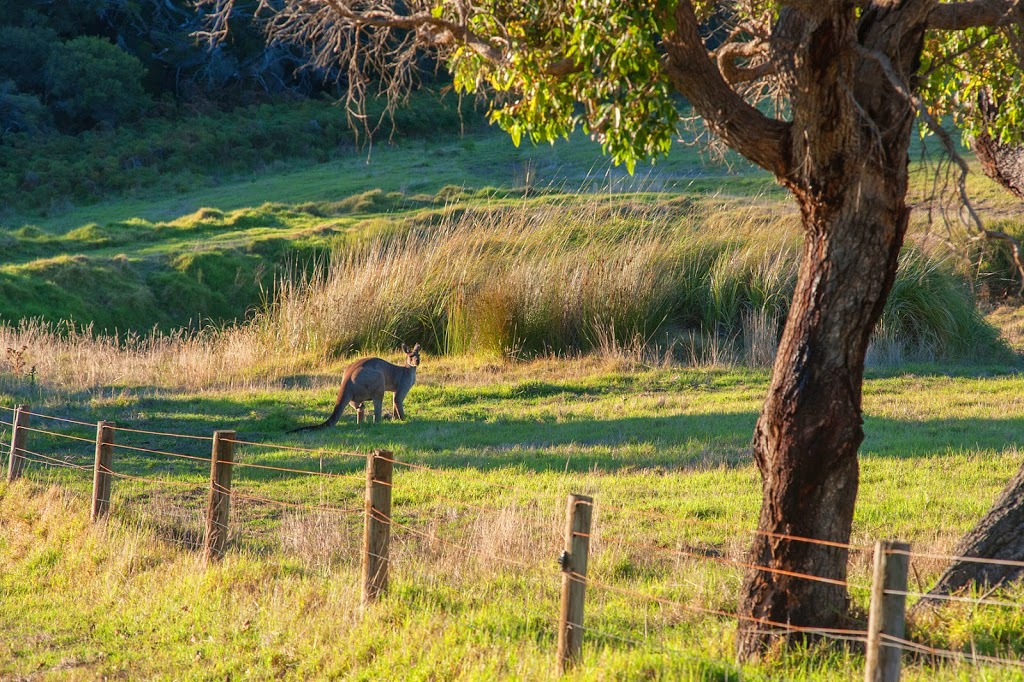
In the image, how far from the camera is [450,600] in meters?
6.15

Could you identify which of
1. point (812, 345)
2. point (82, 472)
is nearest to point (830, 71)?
point (812, 345)

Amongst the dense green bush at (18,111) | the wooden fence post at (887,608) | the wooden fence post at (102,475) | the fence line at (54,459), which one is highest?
the dense green bush at (18,111)

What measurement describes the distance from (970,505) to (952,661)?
3.33m

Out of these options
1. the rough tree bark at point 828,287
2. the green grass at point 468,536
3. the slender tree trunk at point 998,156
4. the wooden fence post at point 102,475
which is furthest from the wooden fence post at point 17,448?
the slender tree trunk at point 998,156

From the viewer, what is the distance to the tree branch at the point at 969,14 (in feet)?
17.7

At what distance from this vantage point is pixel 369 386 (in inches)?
479

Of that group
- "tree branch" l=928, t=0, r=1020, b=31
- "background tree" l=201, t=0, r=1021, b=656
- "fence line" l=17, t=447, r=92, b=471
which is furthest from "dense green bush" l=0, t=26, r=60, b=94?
"tree branch" l=928, t=0, r=1020, b=31

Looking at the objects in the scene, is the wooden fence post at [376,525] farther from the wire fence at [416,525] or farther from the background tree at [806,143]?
the background tree at [806,143]

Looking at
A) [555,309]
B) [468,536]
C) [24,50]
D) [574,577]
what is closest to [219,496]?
[468,536]

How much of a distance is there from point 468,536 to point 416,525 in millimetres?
578

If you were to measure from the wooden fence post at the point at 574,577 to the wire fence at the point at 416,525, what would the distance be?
0.7 inches

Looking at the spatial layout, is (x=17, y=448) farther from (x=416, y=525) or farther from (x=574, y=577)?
(x=574, y=577)

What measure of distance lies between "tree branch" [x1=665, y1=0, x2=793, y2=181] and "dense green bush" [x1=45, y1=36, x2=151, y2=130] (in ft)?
122

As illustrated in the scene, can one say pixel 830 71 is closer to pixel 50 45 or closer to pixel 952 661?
pixel 952 661
